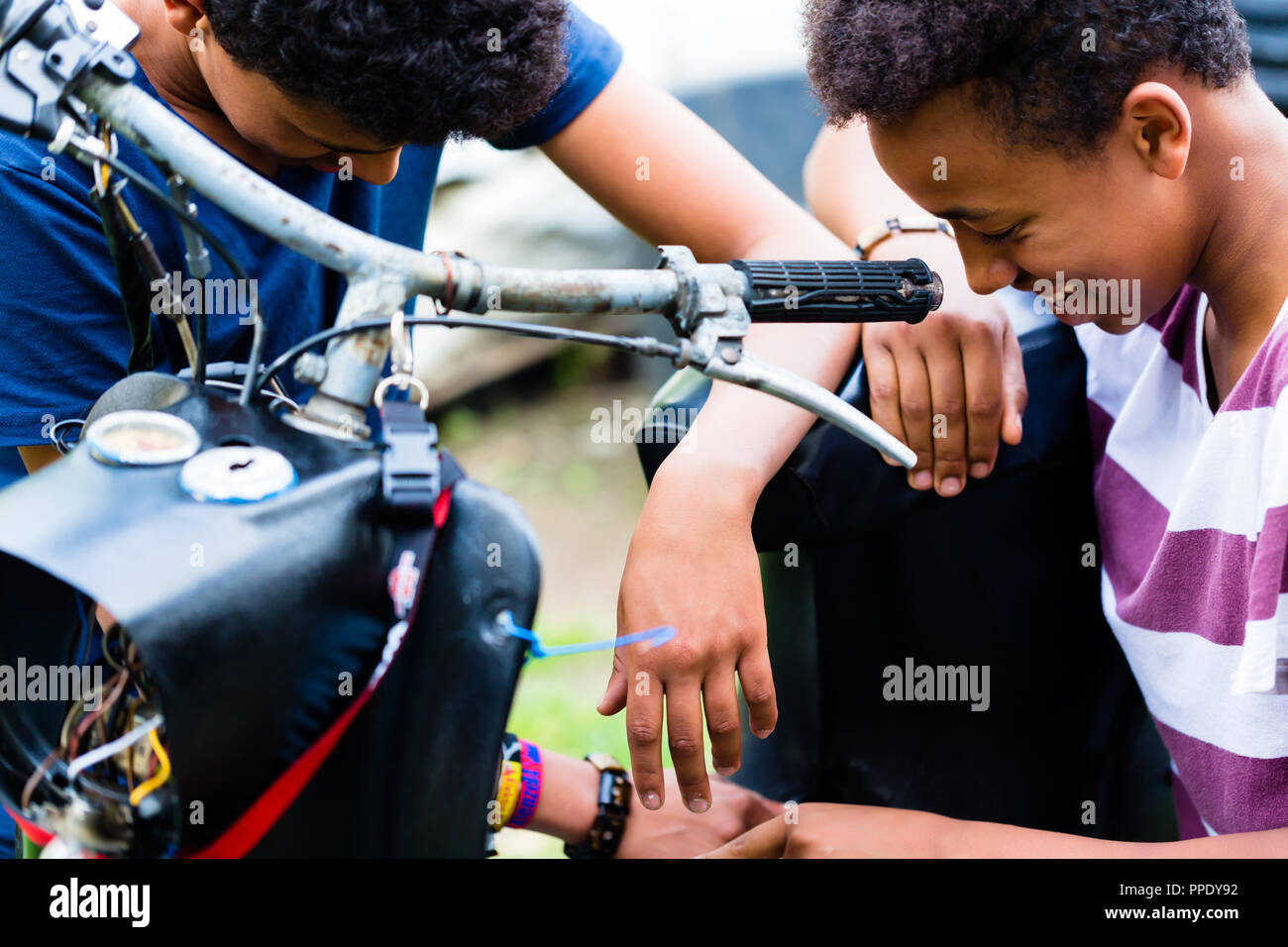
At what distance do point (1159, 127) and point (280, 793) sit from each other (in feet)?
2.72

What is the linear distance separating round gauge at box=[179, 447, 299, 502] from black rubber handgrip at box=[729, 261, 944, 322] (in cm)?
31

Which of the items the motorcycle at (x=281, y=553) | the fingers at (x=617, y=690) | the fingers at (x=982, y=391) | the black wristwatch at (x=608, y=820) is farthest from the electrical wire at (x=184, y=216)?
the black wristwatch at (x=608, y=820)

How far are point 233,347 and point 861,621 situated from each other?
0.68 meters

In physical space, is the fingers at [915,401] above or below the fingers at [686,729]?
above

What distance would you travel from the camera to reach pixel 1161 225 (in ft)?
3.12

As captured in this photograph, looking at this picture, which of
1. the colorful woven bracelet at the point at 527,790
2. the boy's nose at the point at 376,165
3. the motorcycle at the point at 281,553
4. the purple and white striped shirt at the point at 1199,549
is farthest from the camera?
the colorful woven bracelet at the point at 527,790

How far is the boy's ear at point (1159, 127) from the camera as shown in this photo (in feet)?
2.94

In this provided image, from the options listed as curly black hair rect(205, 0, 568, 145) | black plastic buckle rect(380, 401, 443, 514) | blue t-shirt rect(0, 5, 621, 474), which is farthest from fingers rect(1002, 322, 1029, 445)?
blue t-shirt rect(0, 5, 621, 474)

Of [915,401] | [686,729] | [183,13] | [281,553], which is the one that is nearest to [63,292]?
[183,13]

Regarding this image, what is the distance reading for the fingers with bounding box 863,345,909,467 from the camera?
1.02 m

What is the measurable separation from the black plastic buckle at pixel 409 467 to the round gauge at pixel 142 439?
4.1 inches

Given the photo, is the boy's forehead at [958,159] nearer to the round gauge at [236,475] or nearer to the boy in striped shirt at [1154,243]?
the boy in striped shirt at [1154,243]
